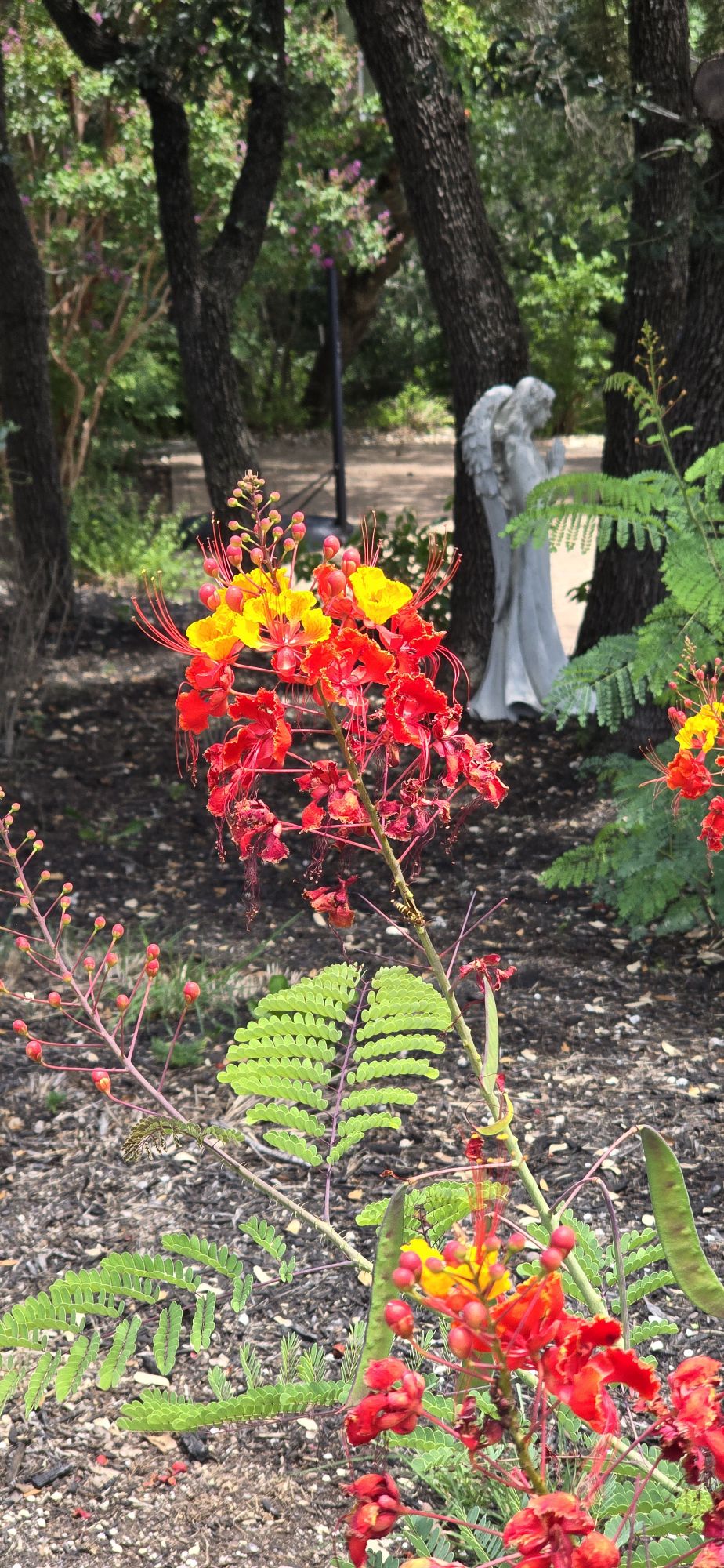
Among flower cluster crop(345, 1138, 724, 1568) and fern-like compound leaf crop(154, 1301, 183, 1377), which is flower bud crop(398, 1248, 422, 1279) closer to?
flower cluster crop(345, 1138, 724, 1568)

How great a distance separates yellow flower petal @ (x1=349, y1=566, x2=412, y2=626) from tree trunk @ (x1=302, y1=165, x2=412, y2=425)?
12.1m

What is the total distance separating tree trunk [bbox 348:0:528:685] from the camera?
218 inches

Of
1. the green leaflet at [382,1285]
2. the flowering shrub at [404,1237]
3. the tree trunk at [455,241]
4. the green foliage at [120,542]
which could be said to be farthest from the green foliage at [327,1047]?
the green foliage at [120,542]

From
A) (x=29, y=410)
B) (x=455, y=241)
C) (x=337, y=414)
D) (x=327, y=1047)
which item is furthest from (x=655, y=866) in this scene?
(x=337, y=414)

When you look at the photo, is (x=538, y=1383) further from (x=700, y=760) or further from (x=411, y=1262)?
(x=700, y=760)

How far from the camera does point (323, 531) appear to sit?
10.2 meters

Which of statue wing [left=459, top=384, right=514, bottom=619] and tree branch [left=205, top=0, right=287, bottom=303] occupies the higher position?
tree branch [left=205, top=0, right=287, bottom=303]

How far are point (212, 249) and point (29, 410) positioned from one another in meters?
1.35

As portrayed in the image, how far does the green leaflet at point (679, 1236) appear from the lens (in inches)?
46.7

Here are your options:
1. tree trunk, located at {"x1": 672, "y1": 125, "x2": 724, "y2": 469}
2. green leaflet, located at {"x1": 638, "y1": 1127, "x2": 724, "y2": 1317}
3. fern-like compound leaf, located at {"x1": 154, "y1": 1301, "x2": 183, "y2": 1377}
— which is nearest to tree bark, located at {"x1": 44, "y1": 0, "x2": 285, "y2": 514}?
tree trunk, located at {"x1": 672, "y1": 125, "x2": 724, "y2": 469}

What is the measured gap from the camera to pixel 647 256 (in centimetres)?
523

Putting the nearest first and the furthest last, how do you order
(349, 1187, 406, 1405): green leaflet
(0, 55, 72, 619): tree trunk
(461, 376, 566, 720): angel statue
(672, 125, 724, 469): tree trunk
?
1. (349, 1187, 406, 1405): green leaflet
2. (672, 125, 724, 469): tree trunk
3. (461, 376, 566, 720): angel statue
4. (0, 55, 72, 619): tree trunk

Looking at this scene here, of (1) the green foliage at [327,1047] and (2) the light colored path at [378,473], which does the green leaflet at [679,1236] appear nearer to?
(1) the green foliage at [327,1047]

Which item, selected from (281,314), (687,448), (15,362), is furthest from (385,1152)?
(281,314)
